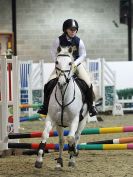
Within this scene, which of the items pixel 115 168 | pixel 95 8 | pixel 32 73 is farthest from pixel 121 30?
pixel 115 168

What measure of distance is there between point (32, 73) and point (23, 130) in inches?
134

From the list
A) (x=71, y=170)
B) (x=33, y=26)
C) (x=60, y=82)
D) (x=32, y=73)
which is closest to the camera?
(x=60, y=82)

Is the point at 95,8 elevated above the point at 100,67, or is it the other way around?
the point at 95,8

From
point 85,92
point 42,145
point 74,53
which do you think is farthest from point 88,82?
point 42,145

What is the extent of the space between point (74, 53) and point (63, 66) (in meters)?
0.67

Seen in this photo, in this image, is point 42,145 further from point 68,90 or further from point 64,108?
point 68,90

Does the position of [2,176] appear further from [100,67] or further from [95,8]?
[95,8]

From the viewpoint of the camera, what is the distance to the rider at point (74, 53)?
17.1 ft

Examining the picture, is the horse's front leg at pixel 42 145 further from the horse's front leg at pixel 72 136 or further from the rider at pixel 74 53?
the rider at pixel 74 53

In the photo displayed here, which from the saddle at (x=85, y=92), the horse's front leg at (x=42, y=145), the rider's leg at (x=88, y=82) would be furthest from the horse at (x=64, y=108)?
the rider's leg at (x=88, y=82)

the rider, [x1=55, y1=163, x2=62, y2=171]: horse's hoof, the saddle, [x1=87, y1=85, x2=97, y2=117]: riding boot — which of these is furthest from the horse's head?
[x1=55, y1=163, x2=62, y2=171]: horse's hoof

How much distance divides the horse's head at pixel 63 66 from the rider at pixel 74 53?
177mm

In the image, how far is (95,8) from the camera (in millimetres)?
16766

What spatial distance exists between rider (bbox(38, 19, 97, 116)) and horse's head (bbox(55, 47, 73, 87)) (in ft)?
0.58
